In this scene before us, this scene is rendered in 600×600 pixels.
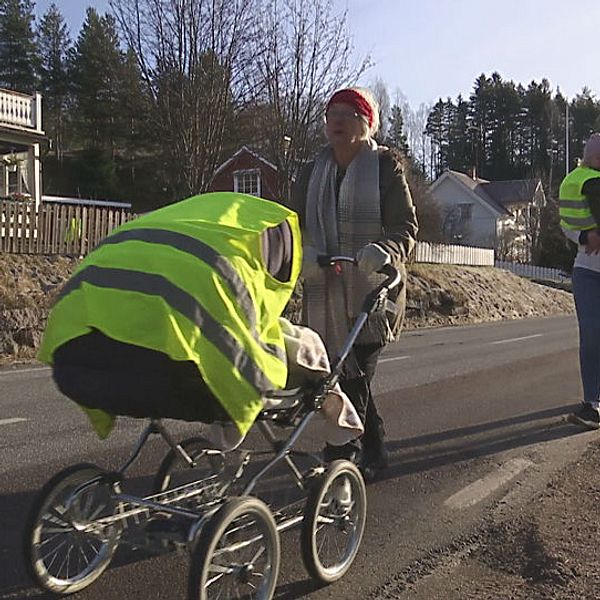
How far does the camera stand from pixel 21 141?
2661 cm

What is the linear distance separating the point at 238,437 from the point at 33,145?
25.7m

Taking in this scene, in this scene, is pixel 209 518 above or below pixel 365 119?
below

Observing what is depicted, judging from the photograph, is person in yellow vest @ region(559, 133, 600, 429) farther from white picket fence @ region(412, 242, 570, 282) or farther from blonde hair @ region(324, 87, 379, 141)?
white picket fence @ region(412, 242, 570, 282)

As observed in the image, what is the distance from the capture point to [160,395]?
9.59 feet

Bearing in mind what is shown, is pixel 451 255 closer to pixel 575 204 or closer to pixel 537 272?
pixel 537 272

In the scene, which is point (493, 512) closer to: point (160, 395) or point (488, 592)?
point (488, 592)

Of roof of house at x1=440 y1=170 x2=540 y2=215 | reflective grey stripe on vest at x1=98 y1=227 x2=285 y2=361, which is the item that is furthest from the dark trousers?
roof of house at x1=440 y1=170 x2=540 y2=215

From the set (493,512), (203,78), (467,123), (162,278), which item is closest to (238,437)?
(162,278)

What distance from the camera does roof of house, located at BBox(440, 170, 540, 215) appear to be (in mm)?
70000

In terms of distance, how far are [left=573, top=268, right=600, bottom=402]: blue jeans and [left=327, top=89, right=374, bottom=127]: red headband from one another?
9.90 ft

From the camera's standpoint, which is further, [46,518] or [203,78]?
[203,78]

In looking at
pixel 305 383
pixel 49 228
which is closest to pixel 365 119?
pixel 305 383

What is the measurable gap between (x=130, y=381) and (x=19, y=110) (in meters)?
25.9

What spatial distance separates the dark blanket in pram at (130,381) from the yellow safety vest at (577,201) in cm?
456
